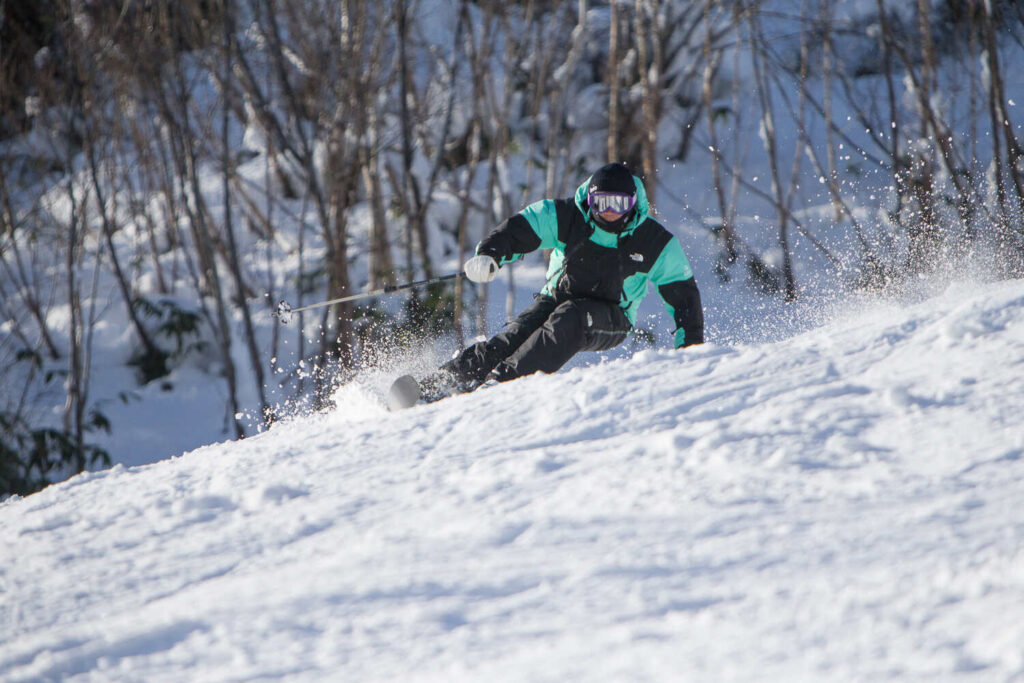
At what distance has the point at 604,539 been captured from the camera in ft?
6.86

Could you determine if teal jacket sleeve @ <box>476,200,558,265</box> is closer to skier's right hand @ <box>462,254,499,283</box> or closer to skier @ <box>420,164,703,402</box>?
skier @ <box>420,164,703,402</box>

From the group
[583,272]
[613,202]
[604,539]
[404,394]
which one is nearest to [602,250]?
[583,272]

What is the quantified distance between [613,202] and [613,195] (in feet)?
0.12

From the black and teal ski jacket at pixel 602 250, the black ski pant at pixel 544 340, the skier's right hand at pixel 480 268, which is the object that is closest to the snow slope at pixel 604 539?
the black ski pant at pixel 544 340

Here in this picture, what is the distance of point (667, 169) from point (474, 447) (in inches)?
457

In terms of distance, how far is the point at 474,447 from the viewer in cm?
284

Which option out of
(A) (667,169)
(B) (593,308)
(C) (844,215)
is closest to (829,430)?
(B) (593,308)

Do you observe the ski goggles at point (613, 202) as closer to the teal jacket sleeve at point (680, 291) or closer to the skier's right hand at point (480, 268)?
the teal jacket sleeve at point (680, 291)

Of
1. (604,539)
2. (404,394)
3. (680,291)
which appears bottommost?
(604,539)

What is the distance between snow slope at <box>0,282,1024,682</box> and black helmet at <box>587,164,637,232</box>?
4.00ft

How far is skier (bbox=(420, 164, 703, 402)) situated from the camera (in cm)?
417

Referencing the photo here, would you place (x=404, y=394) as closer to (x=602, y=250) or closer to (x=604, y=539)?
(x=602, y=250)

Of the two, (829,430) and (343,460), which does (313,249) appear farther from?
(829,430)

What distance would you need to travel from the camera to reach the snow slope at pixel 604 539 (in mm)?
1685
